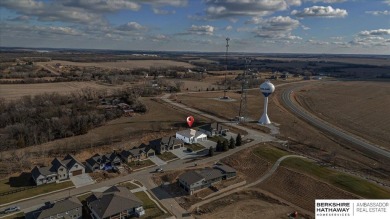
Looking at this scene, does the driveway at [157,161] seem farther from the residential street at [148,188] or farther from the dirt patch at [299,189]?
the dirt patch at [299,189]

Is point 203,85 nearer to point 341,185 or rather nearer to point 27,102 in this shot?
point 27,102

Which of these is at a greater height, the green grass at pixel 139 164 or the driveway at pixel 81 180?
the green grass at pixel 139 164

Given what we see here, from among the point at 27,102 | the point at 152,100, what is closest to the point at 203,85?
the point at 152,100

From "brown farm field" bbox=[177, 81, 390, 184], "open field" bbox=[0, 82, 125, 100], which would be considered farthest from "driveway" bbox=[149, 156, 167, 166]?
"open field" bbox=[0, 82, 125, 100]

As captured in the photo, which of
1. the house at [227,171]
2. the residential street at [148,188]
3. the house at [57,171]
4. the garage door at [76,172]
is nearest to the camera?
the residential street at [148,188]

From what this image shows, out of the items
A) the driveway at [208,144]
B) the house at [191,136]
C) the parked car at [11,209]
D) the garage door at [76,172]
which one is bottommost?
the parked car at [11,209]

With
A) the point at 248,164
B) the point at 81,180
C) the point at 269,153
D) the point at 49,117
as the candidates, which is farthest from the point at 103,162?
the point at 49,117

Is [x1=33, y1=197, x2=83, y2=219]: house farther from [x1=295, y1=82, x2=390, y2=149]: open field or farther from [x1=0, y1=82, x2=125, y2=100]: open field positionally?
[x1=0, y1=82, x2=125, y2=100]: open field

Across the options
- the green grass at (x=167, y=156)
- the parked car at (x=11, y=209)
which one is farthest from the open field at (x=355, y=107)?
the parked car at (x=11, y=209)
